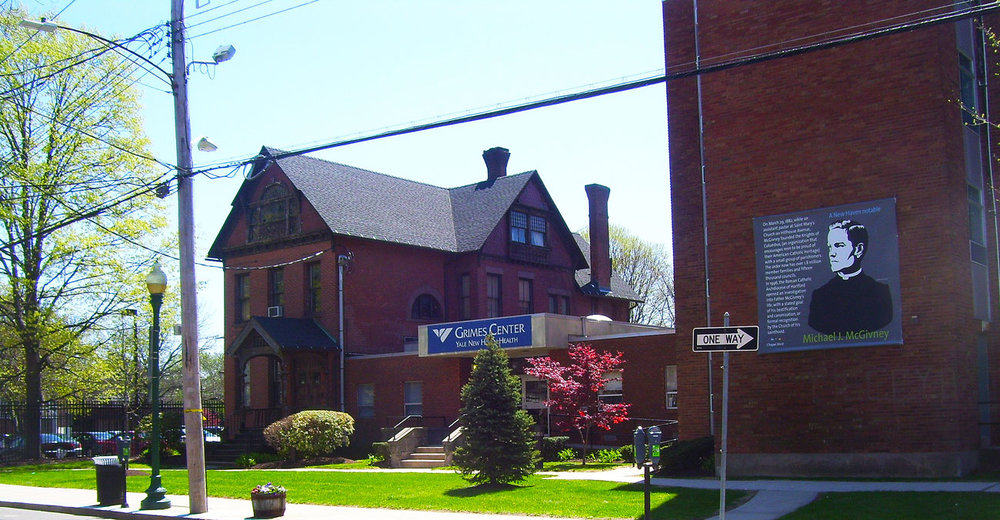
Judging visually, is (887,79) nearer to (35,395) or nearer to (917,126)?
(917,126)

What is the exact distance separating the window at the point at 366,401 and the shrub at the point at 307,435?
2.94 meters

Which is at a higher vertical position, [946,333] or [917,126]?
[917,126]

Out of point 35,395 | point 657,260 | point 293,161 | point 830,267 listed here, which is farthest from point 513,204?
point 657,260

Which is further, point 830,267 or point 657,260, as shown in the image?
point 657,260

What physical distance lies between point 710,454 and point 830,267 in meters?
4.80

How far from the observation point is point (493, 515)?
51.1ft

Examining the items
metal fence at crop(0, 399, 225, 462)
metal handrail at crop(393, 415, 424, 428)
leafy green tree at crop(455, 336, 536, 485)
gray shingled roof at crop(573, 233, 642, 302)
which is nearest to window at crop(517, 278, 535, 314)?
gray shingled roof at crop(573, 233, 642, 302)

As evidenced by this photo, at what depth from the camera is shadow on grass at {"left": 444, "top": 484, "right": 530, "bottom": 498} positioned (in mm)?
18266

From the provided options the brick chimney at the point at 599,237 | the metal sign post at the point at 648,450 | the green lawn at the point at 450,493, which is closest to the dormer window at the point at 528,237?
the brick chimney at the point at 599,237

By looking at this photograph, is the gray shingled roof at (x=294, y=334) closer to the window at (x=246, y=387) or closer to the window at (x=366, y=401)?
the window at (x=366, y=401)

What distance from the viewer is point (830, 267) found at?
18.4 metres

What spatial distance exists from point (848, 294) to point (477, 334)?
13813mm

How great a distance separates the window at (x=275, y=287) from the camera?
37500 mm

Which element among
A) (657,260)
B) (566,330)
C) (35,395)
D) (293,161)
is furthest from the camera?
(657,260)
